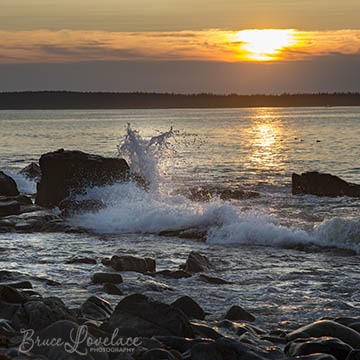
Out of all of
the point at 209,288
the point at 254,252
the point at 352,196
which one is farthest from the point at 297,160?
the point at 209,288

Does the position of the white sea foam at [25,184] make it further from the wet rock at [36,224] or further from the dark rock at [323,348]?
the dark rock at [323,348]

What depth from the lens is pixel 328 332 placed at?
7367mm

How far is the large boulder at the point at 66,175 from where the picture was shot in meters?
20.1

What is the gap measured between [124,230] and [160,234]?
1327 millimetres

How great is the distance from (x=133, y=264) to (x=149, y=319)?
400 centimetres

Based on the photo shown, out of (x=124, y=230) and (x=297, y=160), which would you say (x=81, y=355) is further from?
(x=297, y=160)

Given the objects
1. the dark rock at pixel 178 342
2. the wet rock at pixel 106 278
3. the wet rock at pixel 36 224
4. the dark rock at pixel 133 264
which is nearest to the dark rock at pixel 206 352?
the dark rock at pixel 178 342

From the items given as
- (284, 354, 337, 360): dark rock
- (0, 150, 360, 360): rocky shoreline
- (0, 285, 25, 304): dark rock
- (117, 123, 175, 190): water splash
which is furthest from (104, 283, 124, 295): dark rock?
(117, 123, 175, 190): water splash

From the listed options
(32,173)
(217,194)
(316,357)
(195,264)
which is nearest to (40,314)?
(316,357)

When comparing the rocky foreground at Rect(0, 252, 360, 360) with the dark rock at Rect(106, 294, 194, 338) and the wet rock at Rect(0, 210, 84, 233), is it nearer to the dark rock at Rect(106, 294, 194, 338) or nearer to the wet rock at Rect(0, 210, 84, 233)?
the dark rock at Rect(106, 294, 194, 338)

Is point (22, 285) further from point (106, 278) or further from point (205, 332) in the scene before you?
point (205, 332)

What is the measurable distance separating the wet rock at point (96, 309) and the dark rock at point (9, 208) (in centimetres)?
1040

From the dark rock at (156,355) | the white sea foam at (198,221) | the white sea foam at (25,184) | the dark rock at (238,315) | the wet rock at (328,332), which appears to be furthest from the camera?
the white sea foam at (25,184)

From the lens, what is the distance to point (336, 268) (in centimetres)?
1192
